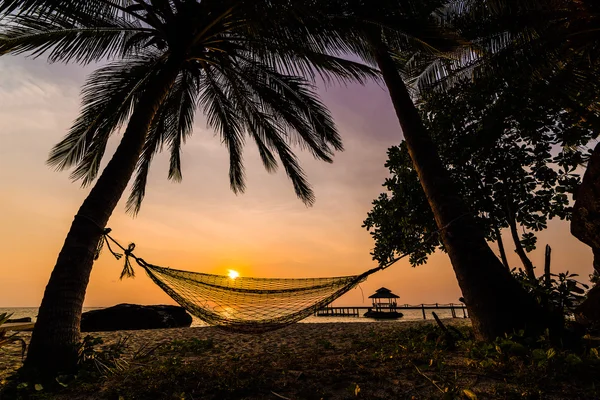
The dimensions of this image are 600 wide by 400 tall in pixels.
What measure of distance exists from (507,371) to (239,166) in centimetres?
488

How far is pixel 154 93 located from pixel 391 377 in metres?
3.63

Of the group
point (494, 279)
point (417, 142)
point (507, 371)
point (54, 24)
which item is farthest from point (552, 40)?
point (54, 24)

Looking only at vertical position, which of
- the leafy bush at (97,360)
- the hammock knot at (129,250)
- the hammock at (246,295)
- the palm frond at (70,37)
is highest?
the palm frond at (70,37)

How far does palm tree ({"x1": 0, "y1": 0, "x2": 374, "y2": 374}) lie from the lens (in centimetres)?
254

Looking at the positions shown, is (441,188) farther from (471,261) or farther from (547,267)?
(547,267)

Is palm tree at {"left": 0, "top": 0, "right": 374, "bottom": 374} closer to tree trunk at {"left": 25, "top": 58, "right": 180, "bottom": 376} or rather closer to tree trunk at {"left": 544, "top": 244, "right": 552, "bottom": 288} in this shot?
tree trunk at {"left": 25, "top": 58, "right": 180, "bottom": 376}

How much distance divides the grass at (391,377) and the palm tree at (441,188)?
0.67 ft

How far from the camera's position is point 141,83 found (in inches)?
174

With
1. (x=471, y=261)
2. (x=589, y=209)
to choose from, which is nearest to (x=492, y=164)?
(x=589, y=209)

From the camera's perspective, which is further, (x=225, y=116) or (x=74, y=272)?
(x=225, y=116)

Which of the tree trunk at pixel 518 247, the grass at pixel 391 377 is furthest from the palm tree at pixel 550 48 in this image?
the grass at pixel 391 377

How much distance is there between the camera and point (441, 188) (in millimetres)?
2717

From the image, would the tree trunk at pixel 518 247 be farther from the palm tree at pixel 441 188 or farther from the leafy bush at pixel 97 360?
the leafy bush at pixel 97 360

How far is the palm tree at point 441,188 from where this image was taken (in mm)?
2176
